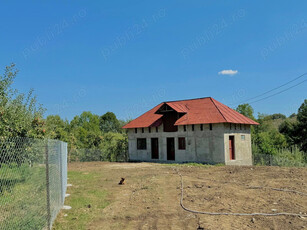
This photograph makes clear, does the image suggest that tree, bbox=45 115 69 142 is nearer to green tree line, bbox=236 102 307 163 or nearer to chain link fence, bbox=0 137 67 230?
chain link fence, bbox=0 137 67 230

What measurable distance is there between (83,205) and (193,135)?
16531mm

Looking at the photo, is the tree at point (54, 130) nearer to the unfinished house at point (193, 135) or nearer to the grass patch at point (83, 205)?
the grass patch at point (83, 205)

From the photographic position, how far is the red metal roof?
23.2m

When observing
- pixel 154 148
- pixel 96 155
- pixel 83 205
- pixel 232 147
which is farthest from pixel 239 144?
pixel 83 205

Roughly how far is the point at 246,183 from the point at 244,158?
14.4m

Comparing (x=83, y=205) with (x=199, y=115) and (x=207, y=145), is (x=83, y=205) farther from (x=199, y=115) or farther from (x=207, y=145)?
(x=199, y=115)

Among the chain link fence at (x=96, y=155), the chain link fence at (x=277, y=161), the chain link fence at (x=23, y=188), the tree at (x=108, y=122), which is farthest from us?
the tree at (x=108, y=122)

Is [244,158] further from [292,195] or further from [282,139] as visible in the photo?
[292,195]

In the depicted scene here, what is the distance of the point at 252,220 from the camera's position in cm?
625

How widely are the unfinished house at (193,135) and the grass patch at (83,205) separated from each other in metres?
12.9

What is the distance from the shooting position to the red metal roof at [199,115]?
23188mm

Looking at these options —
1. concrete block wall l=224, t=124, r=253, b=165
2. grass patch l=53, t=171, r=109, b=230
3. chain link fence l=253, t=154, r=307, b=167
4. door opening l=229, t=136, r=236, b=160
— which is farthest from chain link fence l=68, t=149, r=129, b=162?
grass patch l=53, t=171, r=109, b=230

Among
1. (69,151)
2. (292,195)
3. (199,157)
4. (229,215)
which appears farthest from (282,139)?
(229,215)

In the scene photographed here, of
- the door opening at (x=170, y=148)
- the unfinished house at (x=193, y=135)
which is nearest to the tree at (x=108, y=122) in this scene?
the unfinished house at (x=193, y=135)
